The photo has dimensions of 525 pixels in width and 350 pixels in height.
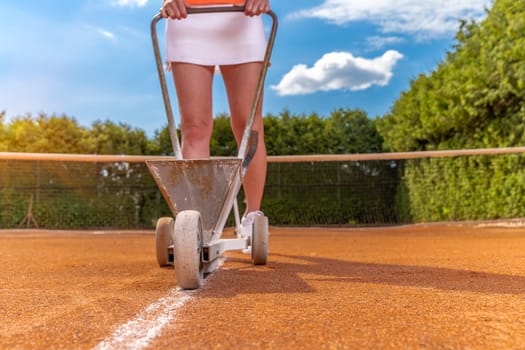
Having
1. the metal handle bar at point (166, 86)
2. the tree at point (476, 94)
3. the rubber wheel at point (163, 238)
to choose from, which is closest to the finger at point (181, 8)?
the metal handle bar at point (166, 86)

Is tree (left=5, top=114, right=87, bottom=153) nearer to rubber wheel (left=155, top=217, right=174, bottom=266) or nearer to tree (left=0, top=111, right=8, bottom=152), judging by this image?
tree (left=0, top=111, right=8, bottom=152)

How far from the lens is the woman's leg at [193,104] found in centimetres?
276

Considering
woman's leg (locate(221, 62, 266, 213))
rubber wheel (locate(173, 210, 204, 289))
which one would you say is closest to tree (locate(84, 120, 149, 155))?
woman's leg (locate(221, 62, 266, 213))

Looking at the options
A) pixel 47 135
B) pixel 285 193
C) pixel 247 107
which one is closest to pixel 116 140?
pixel 47 135

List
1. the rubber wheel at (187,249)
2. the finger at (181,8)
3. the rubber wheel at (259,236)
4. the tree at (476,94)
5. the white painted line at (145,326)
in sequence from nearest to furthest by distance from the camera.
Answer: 1. the white painted line at (145,326)
2. the rubber wheel at (187,249)
3. the finger at (181,8)
4. the rubber wheel at (259,236)
5. the tree at (476,94)

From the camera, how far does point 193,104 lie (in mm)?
2771

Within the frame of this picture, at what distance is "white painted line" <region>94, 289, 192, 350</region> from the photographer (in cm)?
122

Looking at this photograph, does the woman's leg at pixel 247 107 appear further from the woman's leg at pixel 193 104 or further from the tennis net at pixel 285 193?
the tennis net at pixel 285 193

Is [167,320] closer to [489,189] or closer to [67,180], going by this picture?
[489,189]

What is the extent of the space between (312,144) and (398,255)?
23.3 ft

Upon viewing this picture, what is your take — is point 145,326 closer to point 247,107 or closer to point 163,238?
point 163,238

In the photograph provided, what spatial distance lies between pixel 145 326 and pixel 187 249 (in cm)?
50

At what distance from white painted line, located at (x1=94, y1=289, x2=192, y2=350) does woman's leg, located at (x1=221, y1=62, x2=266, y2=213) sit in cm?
128

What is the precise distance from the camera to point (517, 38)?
736cm
